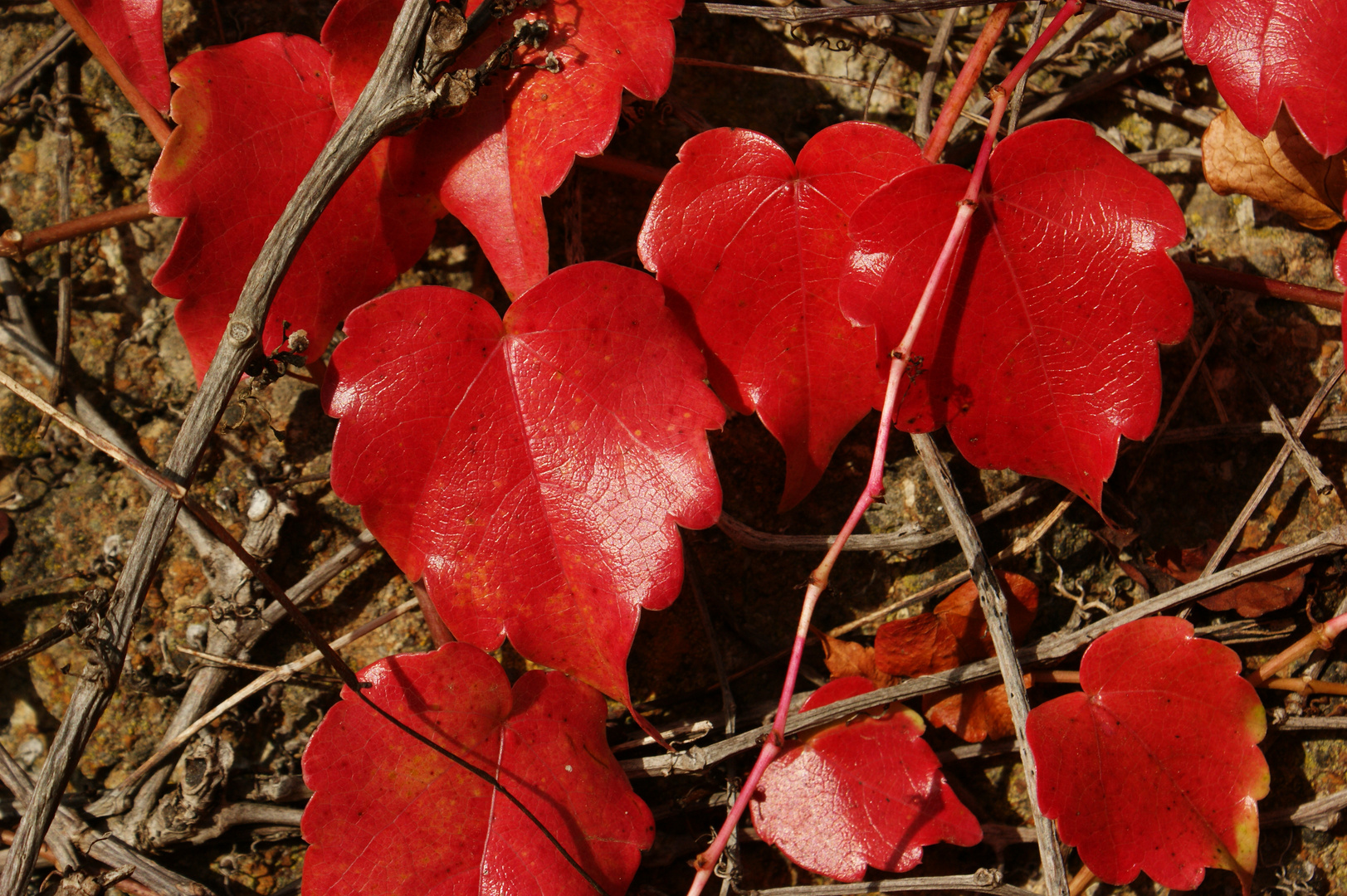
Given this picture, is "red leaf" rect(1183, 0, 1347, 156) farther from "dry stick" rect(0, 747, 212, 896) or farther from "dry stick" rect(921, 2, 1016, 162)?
"dry stick" rect(0, 747, 212, 896)

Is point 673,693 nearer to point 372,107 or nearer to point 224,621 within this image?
point 224,621

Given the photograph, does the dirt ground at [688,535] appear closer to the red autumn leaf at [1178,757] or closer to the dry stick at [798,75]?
the dry stick at [798,75]

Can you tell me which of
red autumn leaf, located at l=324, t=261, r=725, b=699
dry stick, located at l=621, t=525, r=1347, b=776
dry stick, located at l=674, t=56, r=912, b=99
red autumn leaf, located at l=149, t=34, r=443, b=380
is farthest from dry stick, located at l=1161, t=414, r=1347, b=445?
red autumn leaf, located at l=149, t=34, r=443, b=380

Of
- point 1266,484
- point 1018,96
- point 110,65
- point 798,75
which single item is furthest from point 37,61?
point 1266,484

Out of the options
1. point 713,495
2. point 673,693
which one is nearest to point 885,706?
point 673,693

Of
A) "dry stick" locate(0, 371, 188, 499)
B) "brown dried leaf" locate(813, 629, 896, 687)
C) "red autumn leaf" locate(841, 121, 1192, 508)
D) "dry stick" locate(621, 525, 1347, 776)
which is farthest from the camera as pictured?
"brown dried leaf" locate(813, 629, 896, 687)

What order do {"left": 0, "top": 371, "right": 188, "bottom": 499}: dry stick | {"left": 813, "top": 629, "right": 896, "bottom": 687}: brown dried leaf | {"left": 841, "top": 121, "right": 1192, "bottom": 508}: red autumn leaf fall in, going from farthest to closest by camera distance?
{"left": 813, "top": 629, "right": 896, "bottom": 687}: brown dried leaf < {"left": 841, "top": 121, "right": 1192, "bottom": 508}: red autumn leaf < {"left": 0, "top": 371, "right": 188, "bottom": 499}: dry stick
